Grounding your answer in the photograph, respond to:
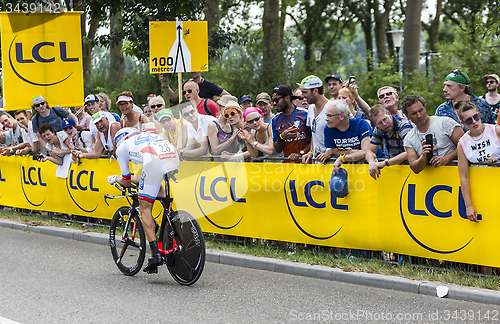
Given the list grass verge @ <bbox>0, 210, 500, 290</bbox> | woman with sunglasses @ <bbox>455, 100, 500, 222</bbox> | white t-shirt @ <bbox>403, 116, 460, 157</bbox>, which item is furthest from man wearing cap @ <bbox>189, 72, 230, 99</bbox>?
woman with sunglasses @ <bbox>455, 100, 500, 222</bbox>

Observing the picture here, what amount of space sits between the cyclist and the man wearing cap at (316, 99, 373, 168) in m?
1.93

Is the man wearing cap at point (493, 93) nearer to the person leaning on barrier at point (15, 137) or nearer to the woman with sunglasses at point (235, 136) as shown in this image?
the woman with sunglasses at point (235, 136)

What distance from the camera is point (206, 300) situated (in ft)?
19.7

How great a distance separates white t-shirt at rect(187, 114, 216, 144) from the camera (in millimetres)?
8680

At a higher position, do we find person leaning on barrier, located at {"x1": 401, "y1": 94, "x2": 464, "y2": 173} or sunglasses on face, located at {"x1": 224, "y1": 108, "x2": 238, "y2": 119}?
sunglasses on face, located at {"x1": 224, "y1": 108, "x2": 238, "y2": 119}

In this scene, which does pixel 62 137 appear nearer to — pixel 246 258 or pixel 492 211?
pixel 246 258

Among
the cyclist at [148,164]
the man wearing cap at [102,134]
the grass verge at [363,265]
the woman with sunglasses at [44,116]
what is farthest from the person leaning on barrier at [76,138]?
the cyclist at [148,164]

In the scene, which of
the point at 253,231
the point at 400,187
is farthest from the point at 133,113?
the point at 400,187

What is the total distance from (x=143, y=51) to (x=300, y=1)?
24247 mm

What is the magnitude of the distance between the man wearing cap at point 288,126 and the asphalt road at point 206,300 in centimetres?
177

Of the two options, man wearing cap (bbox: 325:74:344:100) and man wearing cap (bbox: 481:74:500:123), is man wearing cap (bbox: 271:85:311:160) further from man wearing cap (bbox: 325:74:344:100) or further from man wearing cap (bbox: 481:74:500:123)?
man wearing cap (bbox: 481:74:500:123)

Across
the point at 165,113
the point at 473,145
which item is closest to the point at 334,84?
the point at 165,113

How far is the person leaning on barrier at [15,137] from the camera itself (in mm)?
11609

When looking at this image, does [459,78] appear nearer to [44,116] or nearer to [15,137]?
[44,116]
